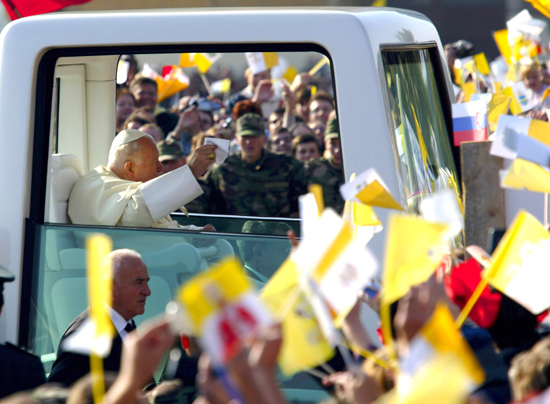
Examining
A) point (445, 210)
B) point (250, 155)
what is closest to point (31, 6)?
point (445, 210)

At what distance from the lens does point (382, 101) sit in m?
2.29

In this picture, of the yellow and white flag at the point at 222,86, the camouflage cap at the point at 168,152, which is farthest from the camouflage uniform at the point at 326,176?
the yellow and white flag at the point at 222,86

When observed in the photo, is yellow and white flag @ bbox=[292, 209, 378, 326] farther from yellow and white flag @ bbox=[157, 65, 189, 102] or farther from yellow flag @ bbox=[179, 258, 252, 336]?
yellow and white flag @ bbox=[157, 65, 189, 102]

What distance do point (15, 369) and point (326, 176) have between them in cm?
379

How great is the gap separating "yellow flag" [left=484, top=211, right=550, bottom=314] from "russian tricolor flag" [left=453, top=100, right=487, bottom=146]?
1048 millimetres

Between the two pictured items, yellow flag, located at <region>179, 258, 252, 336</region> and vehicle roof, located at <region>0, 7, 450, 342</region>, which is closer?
yellow flag, located at <region>179, 258, 252, 336</region>

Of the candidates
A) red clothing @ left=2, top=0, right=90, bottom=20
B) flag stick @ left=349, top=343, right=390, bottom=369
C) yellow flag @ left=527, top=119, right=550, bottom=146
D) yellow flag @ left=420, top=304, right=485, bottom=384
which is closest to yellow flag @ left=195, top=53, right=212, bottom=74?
red clothing @ left=2, top=0, right=90, bottom=20

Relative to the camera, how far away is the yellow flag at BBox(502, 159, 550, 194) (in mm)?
2057

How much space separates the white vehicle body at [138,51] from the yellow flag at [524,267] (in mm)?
473

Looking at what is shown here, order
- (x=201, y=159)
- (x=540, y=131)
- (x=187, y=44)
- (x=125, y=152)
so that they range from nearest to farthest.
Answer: (x=540, y=131) → (x=187, y=44) → (x=201, y=159) → (x=125, y=152)

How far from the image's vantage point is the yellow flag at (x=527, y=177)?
206 cm

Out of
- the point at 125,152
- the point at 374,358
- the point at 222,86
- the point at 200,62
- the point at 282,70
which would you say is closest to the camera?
the point at 374,358

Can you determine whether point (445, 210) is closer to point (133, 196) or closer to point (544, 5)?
point (133, 196)

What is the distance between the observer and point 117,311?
2613mm
